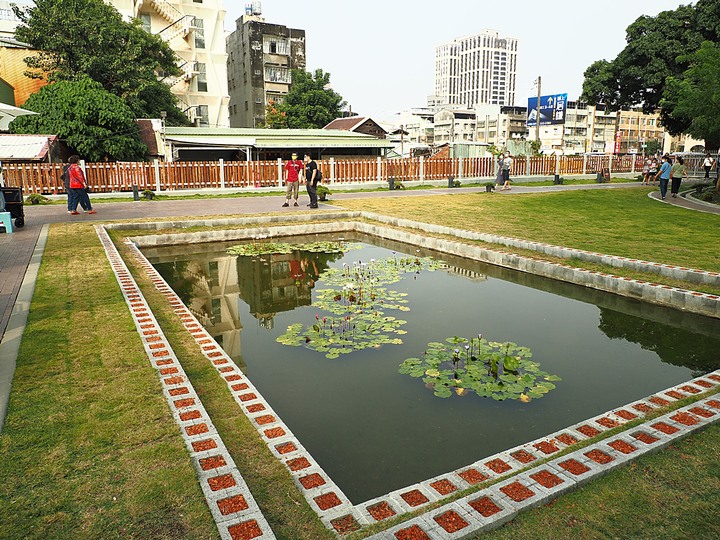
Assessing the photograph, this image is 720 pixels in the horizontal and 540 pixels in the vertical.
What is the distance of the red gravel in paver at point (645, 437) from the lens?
3.18m

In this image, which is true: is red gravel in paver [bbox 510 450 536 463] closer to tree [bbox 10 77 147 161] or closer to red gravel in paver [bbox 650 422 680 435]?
red gravel in paver [bbox 650 422 680 435]

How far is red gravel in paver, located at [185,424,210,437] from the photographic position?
3.13 m

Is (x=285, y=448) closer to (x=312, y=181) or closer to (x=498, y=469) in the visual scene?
(x=498, y=469)

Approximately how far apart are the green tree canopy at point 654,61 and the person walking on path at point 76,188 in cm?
2603

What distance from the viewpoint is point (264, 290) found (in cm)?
789

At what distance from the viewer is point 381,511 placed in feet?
8.60

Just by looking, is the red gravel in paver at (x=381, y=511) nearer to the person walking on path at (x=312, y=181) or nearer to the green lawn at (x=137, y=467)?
the green lawn at (x=137, y=467)

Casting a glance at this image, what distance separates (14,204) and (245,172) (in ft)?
41.8

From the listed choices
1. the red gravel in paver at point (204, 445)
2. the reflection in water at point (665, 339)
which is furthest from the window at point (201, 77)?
the red gravel in paver at point (204, 445)

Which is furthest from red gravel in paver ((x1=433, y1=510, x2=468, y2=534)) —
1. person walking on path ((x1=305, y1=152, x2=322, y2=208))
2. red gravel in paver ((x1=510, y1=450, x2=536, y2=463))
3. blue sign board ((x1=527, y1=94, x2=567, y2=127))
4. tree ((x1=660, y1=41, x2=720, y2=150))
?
blue sign board ((x1=527, y1=94, x2=567, y2=127))

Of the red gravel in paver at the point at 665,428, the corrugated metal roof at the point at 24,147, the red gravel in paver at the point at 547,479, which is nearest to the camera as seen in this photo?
the red gravel in paver at the point at 547,479

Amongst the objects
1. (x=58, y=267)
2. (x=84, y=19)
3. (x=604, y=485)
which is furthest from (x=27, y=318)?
(x=84, y=19)

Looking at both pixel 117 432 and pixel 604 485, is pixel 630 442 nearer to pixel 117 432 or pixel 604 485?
pixel 604 485

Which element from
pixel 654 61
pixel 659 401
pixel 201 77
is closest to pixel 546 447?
pixel 659 401
